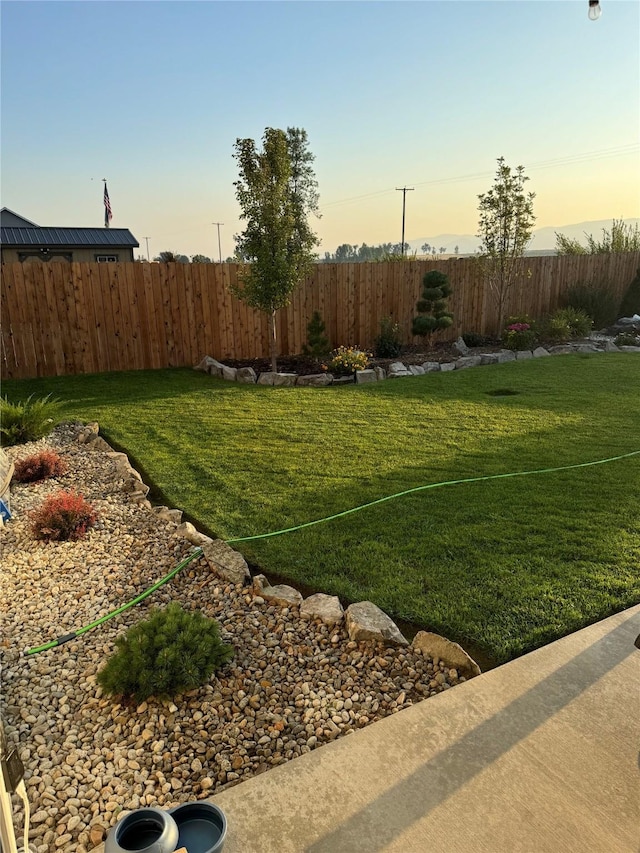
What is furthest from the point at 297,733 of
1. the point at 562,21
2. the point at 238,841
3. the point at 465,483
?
the point at 562,21

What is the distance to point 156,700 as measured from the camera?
2.01m

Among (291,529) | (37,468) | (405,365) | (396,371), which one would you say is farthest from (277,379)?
(291,529)

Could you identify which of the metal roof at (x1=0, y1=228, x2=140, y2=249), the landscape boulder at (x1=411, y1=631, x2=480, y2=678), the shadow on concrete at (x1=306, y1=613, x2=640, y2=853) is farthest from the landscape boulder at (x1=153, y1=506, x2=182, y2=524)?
the metal roof at (x1=0, y1=228, x2=140, y2=249)

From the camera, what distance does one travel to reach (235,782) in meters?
1.70

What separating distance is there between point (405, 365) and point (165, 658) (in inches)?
284

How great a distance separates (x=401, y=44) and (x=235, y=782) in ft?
21.8

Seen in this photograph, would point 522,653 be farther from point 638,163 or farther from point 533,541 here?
point 638,163

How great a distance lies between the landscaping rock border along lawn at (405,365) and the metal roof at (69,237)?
15832mm

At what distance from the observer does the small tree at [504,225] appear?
10.3 m

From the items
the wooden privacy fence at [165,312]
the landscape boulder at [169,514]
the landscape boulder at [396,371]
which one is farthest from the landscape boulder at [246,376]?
the landscape boulder at [169,514]

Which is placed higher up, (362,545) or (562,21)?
(562,21)

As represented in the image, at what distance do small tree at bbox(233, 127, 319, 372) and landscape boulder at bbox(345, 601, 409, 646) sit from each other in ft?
20.4

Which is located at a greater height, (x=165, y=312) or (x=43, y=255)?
(x=43, y=255)

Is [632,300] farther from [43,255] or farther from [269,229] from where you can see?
[43,255]
